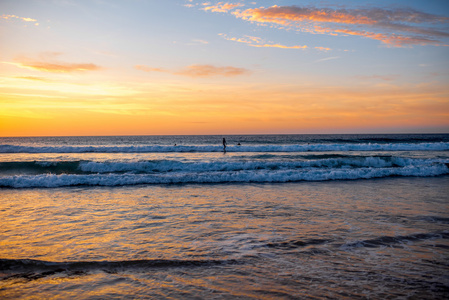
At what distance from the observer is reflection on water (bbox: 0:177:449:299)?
13.9ft

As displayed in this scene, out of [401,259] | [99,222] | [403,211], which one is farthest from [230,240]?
[403,211]

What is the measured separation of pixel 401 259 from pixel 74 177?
14.7 m

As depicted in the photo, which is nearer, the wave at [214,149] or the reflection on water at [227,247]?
the reflection on water at [227,247]

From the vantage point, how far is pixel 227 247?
18.8 ft

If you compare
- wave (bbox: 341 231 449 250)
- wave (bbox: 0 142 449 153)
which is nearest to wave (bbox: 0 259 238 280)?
wave (bbox: 341 231 449 250)

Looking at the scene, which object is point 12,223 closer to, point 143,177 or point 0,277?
point 0,277

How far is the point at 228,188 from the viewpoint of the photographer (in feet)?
42.8

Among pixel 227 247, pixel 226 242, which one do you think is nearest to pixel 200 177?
pixel 226 242

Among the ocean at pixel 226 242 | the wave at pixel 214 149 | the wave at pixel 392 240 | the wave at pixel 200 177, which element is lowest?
the wave at pixel 392 240

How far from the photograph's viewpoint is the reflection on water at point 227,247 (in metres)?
4.23

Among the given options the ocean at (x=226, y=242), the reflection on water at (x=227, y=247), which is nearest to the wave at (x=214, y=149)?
the ocean at (x=226, y=242)

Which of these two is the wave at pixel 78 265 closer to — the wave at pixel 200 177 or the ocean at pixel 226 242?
the ocean at pixel 226 242

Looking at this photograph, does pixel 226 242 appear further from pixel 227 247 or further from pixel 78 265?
pixel 78 265

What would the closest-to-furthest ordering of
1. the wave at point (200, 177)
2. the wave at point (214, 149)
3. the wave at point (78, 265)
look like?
the wave at point (78, 265) → the wave at point (200, 177) → the wave at point (214, 149)
